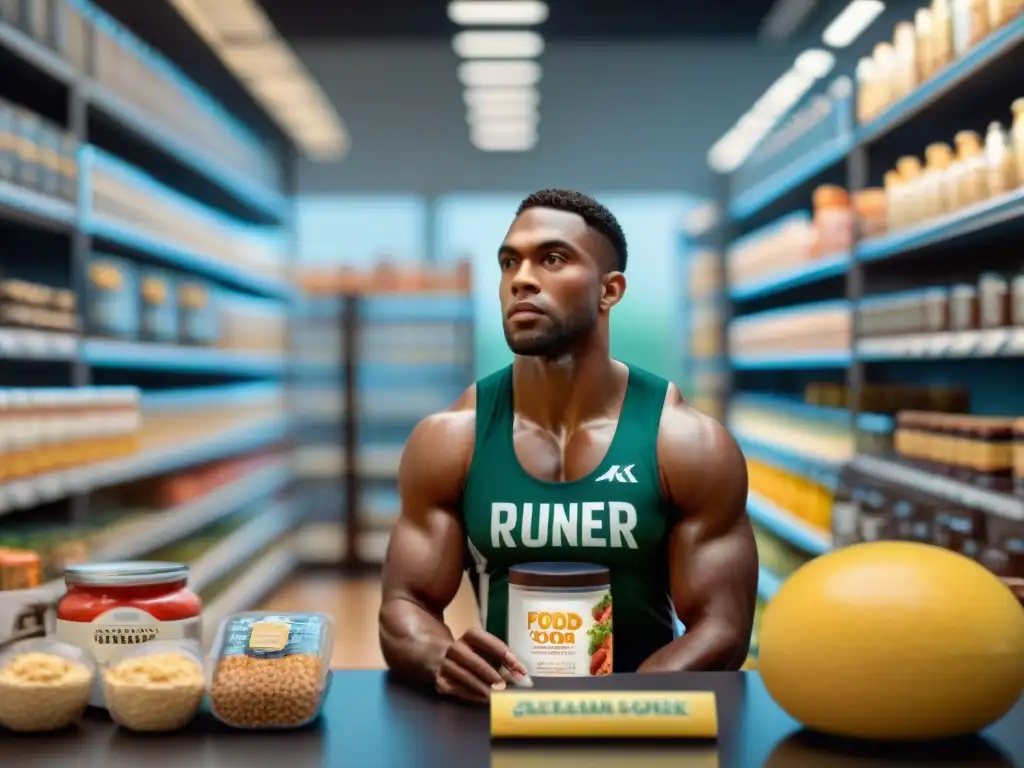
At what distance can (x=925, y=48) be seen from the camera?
3.91 metres

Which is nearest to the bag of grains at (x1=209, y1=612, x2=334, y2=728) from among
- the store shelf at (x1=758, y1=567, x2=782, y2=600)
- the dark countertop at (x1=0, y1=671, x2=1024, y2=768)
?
the dark countertop at (x1=0, y1=671, x2=1024, y2=768)

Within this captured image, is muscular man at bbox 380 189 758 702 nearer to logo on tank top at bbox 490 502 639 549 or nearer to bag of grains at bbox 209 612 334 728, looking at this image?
logo on tank top at bbox 490 502 639 549

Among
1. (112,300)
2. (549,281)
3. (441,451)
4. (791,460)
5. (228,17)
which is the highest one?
(228,17)

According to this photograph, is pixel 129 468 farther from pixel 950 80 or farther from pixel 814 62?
pixel 814 62

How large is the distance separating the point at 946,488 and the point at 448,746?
2.62m

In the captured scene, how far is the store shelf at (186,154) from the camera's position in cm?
437

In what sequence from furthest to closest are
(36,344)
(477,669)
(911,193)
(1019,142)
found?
(911,193) < (36,344) < (1019,142) < (477,669)

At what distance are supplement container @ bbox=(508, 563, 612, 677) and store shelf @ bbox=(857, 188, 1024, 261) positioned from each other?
213 centimetres

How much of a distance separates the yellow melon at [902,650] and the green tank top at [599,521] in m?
0.68

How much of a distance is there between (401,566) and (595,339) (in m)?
0.46

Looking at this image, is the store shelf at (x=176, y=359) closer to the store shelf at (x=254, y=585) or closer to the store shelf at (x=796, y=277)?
the store shelf at (x=254, y=585)

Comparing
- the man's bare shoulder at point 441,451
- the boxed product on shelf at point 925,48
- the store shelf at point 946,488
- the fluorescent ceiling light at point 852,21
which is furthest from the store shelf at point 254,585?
the fluorescent ceiling light at point 852,21

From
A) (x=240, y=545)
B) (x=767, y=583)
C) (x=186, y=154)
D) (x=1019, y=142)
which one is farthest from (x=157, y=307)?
(x=1019, y=142)

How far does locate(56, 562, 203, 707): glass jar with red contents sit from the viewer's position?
1330 millimetres
